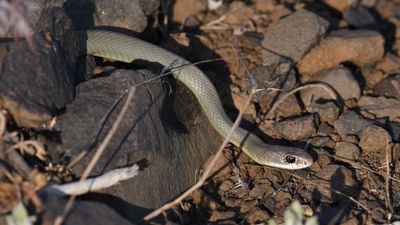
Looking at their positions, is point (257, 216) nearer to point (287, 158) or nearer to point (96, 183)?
point (287, 158)

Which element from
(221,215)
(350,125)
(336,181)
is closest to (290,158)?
(336,181)

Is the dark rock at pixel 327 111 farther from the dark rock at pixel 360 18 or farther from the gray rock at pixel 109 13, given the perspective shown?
the gray rock at pixel 109 13

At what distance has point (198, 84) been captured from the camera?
593cm

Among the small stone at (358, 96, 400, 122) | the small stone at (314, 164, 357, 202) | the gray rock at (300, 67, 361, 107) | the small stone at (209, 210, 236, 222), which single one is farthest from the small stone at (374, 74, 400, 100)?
the small stone at (209, 210, 236, 222)

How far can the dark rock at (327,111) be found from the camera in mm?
6066

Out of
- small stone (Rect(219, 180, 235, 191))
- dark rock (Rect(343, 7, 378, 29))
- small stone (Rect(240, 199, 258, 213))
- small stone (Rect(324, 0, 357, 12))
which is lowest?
small stone (Rect(219, 180, 235, 191))

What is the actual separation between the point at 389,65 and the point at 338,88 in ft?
3.21

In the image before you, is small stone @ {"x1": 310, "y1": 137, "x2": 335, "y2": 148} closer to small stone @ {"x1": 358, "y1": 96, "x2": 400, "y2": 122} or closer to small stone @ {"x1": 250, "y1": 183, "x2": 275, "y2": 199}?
small stone @ {"x1": 358, "y1": 96, "x2": 400, "y2": 122}

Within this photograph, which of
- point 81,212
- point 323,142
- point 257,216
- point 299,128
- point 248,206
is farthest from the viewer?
point 299,128

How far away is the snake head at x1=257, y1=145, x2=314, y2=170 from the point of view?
5449 mm

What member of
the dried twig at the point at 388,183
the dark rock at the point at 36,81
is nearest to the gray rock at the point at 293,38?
the dried twig at the point at 388,183

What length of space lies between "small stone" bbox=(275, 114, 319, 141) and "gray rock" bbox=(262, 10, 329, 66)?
0.92m

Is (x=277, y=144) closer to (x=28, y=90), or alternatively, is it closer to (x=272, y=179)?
(x=272, y=179)

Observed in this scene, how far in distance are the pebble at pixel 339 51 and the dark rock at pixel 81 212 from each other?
Answer: 337 centimetres
